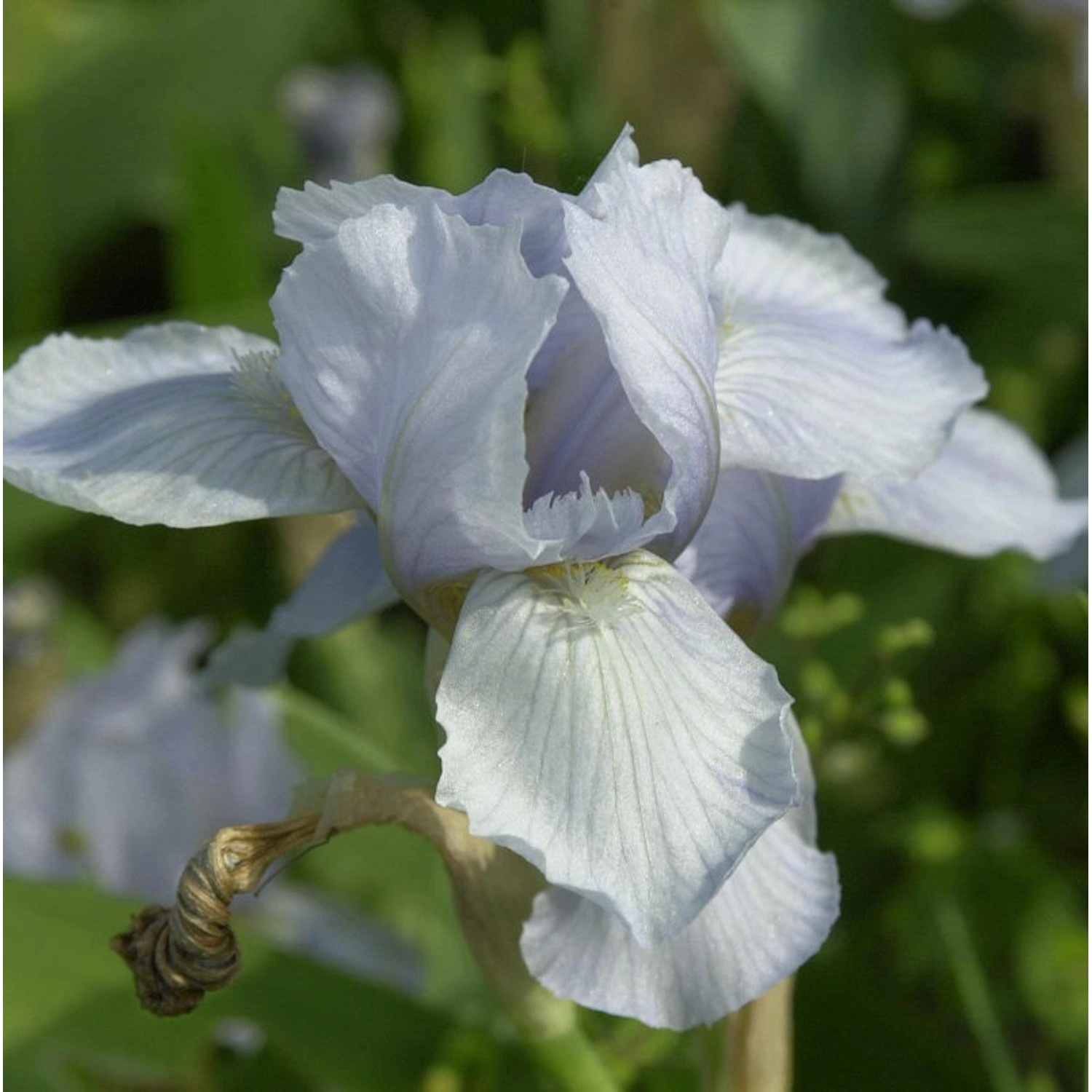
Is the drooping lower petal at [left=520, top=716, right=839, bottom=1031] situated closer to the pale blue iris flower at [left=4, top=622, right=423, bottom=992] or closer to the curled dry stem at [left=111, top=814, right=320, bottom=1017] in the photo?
the curled dry stem at [left=111, top=814, right=320, bottom=1017]

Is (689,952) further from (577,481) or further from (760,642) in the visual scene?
(760,642)

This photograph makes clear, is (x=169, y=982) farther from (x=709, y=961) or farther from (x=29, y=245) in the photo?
(x=29, y=245)

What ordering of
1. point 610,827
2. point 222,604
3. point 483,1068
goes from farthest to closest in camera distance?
point 222,604
point 483,1068
point 610,827

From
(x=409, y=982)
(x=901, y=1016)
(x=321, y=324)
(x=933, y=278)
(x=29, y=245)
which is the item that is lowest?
(x=409, y=982)

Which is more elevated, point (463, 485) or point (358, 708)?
point (463, 485)

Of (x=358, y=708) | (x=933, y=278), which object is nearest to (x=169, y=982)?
(x=358, y=708)

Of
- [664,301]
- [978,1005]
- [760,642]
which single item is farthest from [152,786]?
[664,301]
